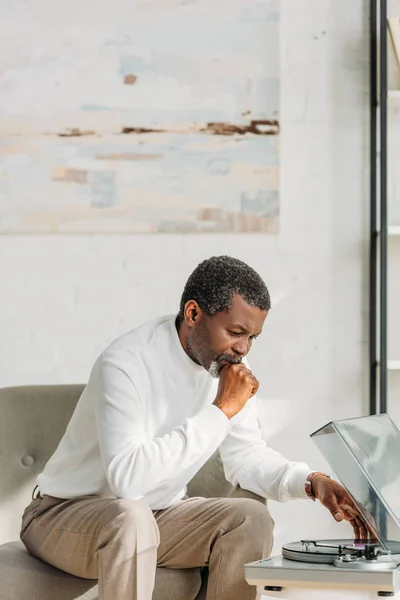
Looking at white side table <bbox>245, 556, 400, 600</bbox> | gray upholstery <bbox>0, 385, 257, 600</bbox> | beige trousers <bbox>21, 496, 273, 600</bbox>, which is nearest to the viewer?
white side table <bbox>245, 556, 400, 600</bbox>

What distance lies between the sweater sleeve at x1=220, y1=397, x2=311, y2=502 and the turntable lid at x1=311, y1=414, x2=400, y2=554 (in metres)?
0.36

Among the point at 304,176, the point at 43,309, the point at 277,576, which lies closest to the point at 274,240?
the point at 304,176

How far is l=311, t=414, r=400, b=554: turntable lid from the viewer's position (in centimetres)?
162

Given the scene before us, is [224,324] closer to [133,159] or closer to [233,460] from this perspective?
[233,460]

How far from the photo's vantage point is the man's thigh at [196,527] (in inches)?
76.6

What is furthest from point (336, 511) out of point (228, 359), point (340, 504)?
point (228, 359)

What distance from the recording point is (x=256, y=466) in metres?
2.21

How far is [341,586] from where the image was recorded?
1.50 metres

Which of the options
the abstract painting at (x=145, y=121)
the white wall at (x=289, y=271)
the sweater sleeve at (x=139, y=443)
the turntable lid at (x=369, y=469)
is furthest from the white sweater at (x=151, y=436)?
the abstract painting at (x=145, y=121)

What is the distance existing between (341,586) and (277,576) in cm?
10

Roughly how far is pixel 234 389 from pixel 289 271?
96cm

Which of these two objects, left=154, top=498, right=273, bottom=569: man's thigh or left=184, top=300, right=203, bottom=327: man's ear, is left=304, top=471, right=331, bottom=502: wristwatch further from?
left=184, top=300, right=203, bottom=327: man's ear

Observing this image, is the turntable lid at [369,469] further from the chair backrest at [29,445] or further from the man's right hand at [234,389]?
the chair backrest at [29,445]

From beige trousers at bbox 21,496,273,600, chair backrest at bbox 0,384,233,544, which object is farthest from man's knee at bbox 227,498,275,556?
chair backrest at bbox 0,384,233,544
